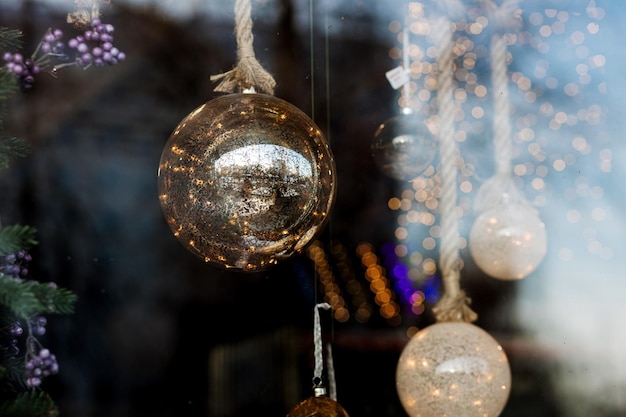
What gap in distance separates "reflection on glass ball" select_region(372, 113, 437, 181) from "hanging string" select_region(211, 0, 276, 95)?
0.42 meters

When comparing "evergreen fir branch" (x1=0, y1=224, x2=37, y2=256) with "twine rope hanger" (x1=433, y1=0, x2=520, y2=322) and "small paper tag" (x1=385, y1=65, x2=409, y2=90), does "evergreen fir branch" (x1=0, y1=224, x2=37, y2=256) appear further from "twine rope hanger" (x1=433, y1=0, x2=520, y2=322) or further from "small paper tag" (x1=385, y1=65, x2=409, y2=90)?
"small paper tag" (x1=385, y1=65, x2=409, y2=90)

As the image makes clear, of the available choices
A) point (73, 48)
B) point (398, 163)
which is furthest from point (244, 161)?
point (398, 163)

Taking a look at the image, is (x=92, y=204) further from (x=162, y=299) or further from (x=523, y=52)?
(x=523, y=52)

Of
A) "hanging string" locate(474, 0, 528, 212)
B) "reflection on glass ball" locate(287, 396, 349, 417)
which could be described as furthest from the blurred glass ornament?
"hanging string" locate(474, 0, 528, 212)

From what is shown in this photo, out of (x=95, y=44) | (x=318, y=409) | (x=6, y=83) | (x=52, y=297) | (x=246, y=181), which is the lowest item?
(x=318, y=409)

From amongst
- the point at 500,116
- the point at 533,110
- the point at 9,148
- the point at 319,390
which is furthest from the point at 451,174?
the point at 9,148

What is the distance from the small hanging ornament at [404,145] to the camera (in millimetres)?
1231

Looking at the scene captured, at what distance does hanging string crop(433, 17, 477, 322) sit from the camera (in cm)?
111

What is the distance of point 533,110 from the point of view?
1681 millimetres

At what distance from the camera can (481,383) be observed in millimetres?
970

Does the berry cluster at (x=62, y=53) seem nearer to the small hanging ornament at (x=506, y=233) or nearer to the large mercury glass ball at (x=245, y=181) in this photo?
the large mercury glass ball at (x=245, y=181)

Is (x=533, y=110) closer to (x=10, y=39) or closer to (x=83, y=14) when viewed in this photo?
(x=83, y=14)

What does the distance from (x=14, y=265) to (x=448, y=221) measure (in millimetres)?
662

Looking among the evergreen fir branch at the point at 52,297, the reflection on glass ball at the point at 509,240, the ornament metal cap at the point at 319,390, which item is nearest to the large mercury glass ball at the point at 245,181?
the evergreen fir branch at the point at 52,297
